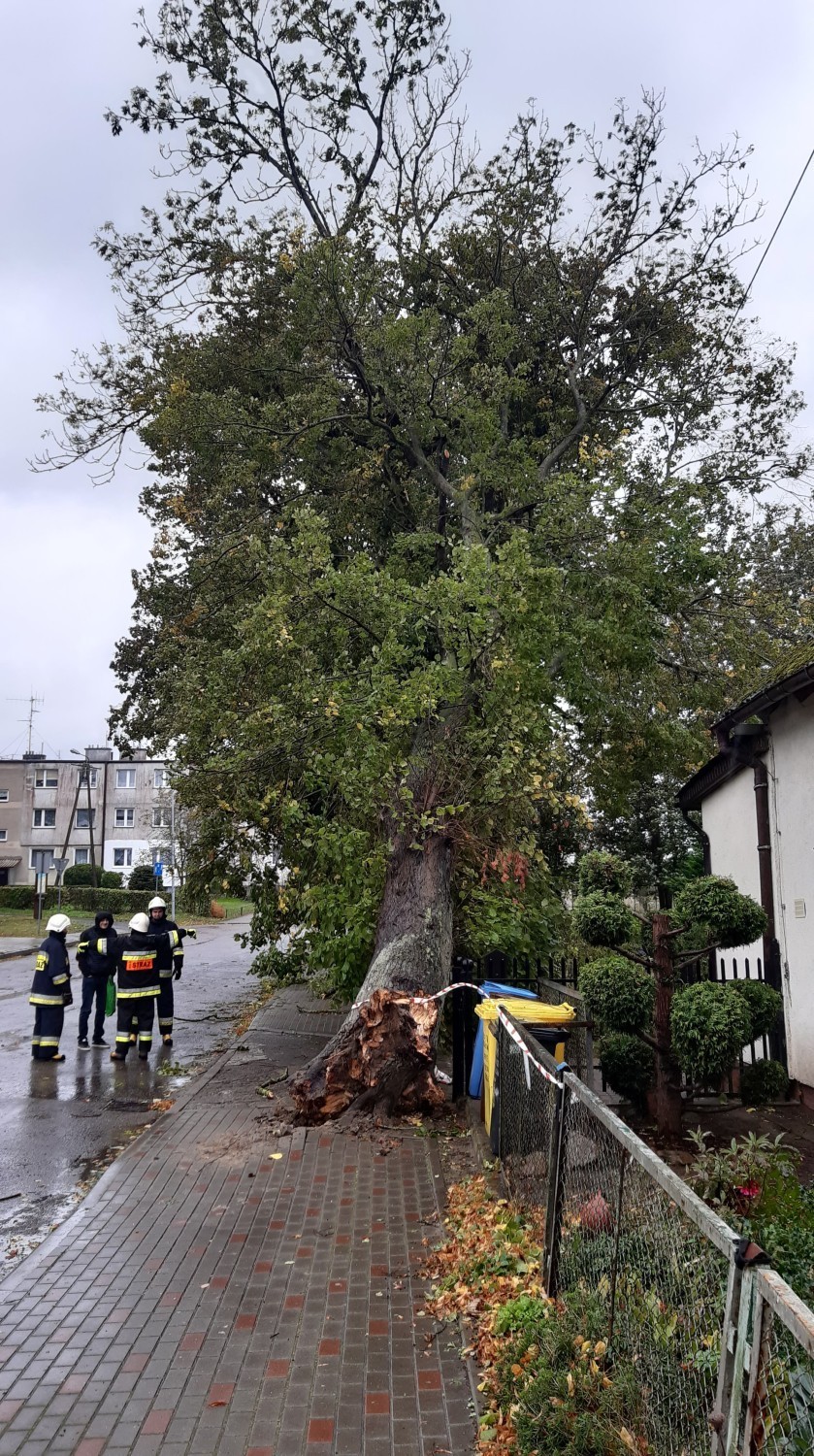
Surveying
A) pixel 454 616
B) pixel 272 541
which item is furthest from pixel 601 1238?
pixel 272 541

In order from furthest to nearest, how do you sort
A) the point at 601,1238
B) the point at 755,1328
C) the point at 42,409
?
the point at 42,409 < the point at 601,1238 < the point at 755,1328

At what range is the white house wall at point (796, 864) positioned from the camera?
365 inches

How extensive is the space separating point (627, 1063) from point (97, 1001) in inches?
304

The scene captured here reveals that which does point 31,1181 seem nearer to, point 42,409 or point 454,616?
point 454,616

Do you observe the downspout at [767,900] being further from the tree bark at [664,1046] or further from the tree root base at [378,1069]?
the tree root base at [378,1069]

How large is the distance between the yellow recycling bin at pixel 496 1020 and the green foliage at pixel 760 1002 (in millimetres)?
1468

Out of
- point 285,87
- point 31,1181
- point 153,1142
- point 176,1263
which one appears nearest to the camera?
point 176,1263

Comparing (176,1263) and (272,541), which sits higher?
(272,541)

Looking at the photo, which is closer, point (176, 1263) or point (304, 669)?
point (176, 1263)

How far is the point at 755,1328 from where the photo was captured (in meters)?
2.27

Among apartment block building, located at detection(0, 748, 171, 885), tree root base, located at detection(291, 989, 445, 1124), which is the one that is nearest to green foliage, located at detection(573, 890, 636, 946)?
tree root base, located at detection(291, 989, 445, 1124)

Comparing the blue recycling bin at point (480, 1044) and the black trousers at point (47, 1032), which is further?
the black trousers at point (47, 1032)

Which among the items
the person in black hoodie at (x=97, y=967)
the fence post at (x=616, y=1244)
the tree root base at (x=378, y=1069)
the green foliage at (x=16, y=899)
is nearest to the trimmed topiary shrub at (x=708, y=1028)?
the tree root base at (x=378, y=1069)

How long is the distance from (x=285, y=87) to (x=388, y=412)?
14.7 feet
